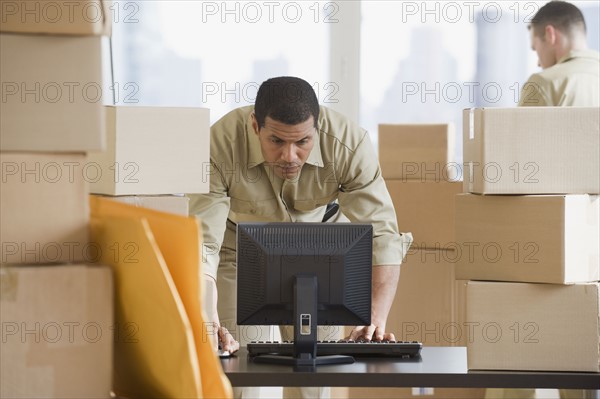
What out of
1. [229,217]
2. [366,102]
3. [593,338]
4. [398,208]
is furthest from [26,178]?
[366,102]

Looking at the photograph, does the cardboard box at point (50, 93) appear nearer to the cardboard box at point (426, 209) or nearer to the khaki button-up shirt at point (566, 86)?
the cardboard box at point (426, 209)

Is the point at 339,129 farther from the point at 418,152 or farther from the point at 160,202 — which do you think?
the point at 160,202

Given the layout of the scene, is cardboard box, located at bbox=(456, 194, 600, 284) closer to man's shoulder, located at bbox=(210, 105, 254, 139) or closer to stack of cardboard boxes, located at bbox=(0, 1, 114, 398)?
man's shoulder, located at bbox=(210, 105, 254, 139)

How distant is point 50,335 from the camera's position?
1231 millimetres

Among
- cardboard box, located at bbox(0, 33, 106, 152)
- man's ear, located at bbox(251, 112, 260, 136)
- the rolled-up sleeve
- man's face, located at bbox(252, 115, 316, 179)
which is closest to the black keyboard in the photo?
the rolled-up sleeve

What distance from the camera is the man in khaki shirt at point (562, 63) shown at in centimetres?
367

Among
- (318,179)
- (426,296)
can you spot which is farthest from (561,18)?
(318,179)

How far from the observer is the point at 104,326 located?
125cm

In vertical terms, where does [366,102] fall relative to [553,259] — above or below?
above

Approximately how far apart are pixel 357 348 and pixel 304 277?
0.99 feet

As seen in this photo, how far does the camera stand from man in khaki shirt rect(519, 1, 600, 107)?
12.0ft

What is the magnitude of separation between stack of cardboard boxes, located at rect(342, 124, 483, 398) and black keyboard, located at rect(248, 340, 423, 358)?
1268 mm

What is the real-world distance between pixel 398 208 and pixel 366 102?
3.55 ft

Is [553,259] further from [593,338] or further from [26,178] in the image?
[26,178]
